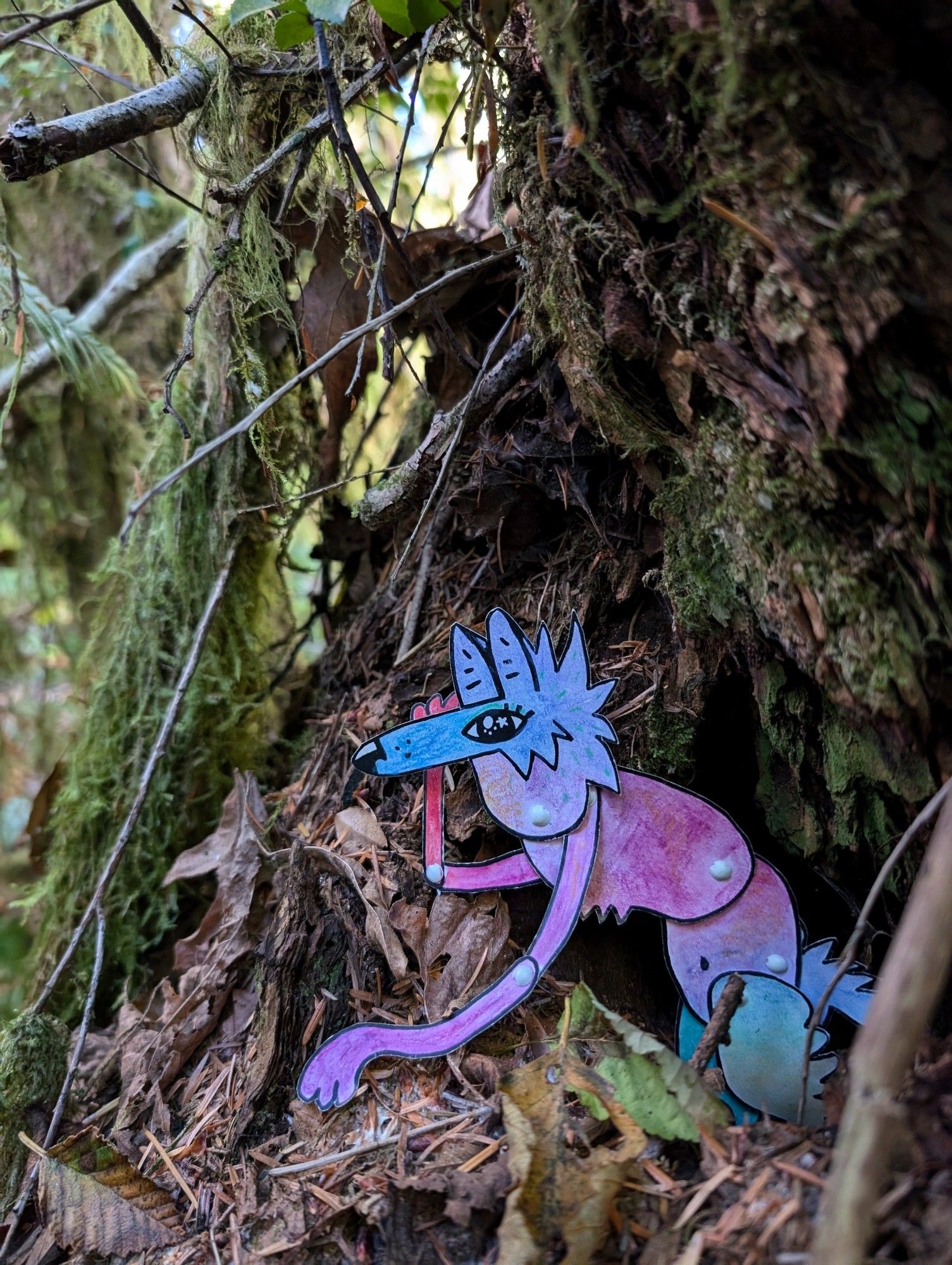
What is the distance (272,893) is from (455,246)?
6.21 ft

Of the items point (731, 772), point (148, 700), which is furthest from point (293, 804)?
point (731, 772)

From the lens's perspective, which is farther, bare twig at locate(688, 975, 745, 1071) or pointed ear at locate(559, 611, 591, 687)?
pointed ear at locate(559, 611, 591, 687)

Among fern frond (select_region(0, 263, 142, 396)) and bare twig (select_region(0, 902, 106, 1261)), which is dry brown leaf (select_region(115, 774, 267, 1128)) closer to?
bare twig (select_region(0, 902, 106, 1261))

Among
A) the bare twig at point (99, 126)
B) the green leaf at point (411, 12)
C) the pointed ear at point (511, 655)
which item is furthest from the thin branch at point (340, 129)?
Answer: the pointed ear at point (511, 655)

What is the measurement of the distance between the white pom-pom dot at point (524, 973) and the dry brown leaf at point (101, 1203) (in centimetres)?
80

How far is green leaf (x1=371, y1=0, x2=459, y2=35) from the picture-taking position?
1.75 meters

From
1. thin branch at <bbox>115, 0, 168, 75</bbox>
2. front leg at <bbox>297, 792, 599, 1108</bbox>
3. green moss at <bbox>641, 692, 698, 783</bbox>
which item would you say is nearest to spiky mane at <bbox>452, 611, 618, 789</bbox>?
green moss at <bbox>641, 692, 698, 783</bbox>

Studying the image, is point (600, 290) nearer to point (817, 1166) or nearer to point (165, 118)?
point (165, 118)

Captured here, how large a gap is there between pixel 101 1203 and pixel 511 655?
1.38 m

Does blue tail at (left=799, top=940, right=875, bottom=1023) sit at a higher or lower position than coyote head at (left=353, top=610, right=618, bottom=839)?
lower

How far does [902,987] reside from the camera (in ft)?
3.15

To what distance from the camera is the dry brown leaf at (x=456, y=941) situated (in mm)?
1836

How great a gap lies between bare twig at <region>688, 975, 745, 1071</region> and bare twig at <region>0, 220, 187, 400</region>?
3.31m

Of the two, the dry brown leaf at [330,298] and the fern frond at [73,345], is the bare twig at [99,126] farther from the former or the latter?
the fern frond at [73,345]
